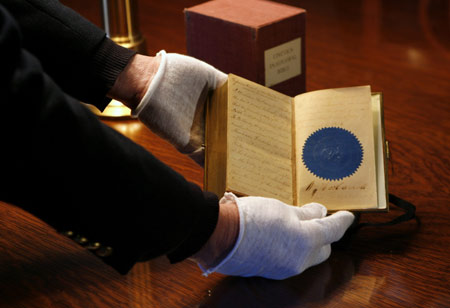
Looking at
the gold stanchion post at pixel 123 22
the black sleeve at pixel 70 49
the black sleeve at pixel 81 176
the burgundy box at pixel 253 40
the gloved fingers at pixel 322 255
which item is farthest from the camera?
the gold stanchion post at pixel 123 22

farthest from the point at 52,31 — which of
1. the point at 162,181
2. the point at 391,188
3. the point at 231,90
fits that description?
the point at 391,188

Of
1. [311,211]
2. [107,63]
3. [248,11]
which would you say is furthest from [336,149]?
[248,11]

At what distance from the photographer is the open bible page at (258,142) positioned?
81 centimetres

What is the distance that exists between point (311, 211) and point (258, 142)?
123 mm

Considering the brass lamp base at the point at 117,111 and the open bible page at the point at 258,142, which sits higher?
the open bible page at the point at 258,142

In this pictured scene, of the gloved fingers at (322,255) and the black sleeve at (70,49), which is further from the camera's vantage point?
the black sleeve at (70,49)

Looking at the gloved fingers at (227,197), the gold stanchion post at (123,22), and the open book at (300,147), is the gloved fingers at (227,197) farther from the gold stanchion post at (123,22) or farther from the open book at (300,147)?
the gold stanchion post at (123,22)

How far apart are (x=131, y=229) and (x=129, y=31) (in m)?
Answer: 0.83

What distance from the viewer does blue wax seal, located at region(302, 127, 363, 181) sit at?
0.85 m

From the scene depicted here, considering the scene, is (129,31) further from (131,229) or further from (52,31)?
(131,229)

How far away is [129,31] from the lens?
4.47 feet

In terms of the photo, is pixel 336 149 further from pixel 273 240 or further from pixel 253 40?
pixel 253 40

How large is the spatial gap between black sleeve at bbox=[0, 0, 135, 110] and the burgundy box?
1.01ft

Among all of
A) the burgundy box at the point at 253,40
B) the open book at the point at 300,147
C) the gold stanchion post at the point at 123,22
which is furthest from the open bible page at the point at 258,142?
the gold stanchion post at the point at 123,22
